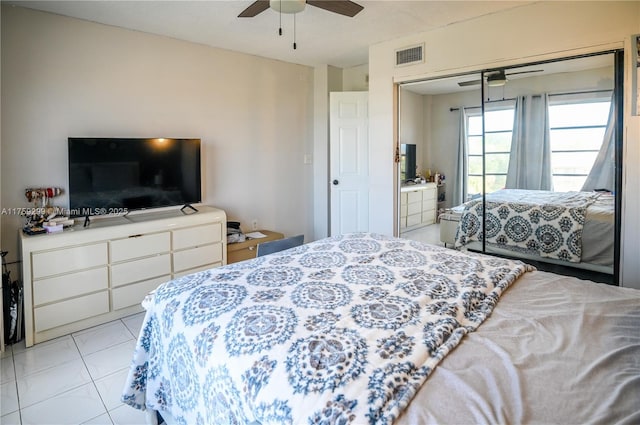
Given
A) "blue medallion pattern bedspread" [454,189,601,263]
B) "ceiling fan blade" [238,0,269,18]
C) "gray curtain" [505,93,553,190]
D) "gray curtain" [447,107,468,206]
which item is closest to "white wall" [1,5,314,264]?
"ceiling fan blade" [238,0,269,18]

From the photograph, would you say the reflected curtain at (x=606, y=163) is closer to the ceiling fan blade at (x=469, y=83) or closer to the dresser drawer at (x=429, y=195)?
the ceiling fan blade at (x=469, y=83)

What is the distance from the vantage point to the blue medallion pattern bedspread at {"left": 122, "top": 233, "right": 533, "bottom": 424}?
96 cm

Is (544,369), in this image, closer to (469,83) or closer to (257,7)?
(257,7)

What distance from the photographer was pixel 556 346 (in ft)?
3.84

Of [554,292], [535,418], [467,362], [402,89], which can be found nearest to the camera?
[535,418]

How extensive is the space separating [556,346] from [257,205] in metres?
3.68

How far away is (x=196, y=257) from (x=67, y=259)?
1025mm

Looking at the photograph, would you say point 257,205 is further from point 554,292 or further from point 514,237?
point 554,292

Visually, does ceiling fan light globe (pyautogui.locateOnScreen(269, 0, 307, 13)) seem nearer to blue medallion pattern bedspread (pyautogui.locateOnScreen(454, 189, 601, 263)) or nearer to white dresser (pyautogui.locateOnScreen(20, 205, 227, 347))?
white dresser (pyautogui.locateOnScreen(20, 205, 227, 347))

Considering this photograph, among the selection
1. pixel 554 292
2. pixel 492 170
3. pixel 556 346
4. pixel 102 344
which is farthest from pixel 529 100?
pixel 102 344

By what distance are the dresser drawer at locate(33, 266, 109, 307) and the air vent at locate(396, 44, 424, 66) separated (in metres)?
3.31

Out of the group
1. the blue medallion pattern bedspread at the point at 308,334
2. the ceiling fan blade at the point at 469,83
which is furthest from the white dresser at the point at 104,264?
the ceiling fan blade at the point at 469,83

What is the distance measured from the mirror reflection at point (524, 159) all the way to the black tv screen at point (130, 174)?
2258mm

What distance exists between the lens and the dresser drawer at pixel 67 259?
2605 mm
